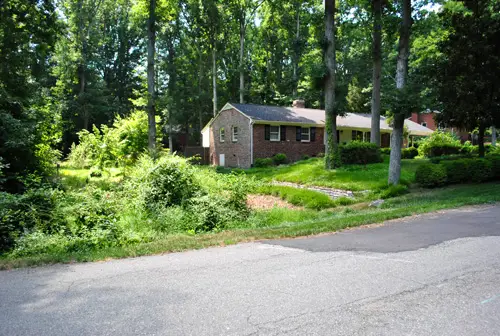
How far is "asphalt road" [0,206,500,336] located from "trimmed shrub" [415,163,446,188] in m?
9.22

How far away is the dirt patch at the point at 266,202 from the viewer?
13.5m

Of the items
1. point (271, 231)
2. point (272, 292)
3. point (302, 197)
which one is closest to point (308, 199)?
point (302, 197)

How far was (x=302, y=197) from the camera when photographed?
14.3 meters

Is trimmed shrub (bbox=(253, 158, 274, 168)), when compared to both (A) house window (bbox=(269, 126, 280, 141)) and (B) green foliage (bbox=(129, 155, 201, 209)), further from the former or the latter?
(B) green foliage (bbox=(129, 155, 201, 209))

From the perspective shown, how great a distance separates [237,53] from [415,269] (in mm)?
46078

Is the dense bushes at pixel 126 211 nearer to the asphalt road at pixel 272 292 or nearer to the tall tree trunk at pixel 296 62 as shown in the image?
the asphalt road at pixel 272 292

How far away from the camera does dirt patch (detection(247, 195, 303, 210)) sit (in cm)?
1354

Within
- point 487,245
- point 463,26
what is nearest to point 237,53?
point 463,26

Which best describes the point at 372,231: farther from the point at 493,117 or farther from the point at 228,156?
the point at 228,156

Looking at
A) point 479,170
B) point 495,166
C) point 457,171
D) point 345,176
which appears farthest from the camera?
point 345,176

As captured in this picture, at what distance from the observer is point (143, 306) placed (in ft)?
13.8

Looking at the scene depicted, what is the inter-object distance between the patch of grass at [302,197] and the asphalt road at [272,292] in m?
6.39

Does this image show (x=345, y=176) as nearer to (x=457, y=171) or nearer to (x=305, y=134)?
(x=457, y=171)

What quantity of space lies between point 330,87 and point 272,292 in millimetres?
17849
